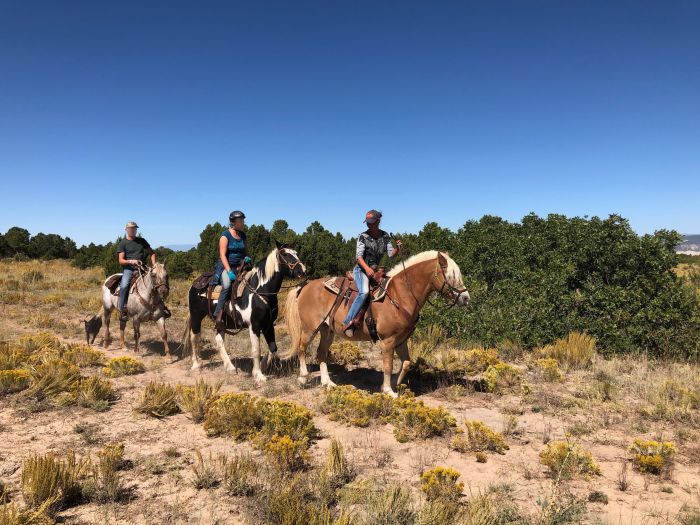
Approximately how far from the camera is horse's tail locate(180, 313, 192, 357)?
9.32 m

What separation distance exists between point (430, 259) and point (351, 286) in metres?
1.59

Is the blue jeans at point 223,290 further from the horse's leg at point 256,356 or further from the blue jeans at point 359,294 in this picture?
the blue jeans at point 359,294

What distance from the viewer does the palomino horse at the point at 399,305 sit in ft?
21.4

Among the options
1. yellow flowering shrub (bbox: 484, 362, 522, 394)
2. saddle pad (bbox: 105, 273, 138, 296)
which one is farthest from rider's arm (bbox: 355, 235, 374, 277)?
saddle pad (bbox: 105, 273, 138, 296)

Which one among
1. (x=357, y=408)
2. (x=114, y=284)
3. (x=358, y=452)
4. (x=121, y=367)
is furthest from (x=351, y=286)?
(x=114, y=284)

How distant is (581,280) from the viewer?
10695 mm

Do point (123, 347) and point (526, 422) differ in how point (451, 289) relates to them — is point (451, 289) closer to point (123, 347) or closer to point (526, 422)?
point (526, 422)

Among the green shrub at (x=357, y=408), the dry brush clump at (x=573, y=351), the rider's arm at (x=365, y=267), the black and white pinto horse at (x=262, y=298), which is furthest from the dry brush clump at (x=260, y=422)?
the dry brush clump at (x=573, y=351)

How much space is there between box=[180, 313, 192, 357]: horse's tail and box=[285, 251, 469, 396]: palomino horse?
3096mm

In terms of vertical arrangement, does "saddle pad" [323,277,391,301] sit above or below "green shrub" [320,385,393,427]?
above

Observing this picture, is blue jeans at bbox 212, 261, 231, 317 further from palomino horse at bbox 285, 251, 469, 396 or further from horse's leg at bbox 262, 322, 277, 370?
palomino horse at bbox 285, 251, 469, 396

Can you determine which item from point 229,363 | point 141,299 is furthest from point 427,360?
point 141,299

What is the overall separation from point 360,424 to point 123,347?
316 inches

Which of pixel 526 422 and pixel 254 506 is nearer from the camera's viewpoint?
pixel 254 506
